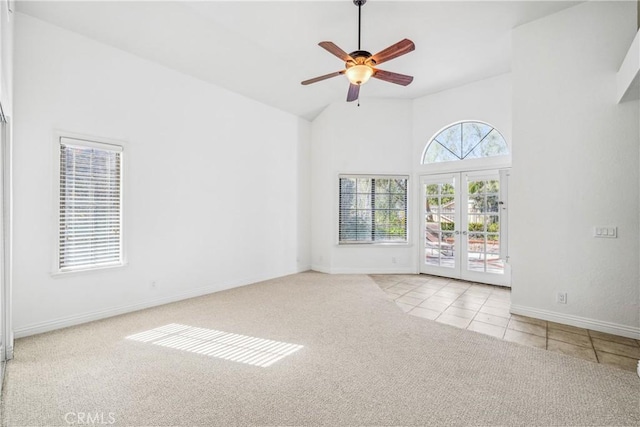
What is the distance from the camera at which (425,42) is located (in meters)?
3.98

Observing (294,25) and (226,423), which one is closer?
(226,423)

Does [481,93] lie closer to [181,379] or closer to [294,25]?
[294,25]

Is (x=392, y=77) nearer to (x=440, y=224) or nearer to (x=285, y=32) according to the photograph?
(x=285, y=32)

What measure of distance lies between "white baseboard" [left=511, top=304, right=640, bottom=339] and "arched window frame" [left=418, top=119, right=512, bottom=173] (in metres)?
2.41

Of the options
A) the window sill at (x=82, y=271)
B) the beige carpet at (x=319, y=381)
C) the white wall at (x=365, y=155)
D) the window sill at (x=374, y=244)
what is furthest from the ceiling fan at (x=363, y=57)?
the window sill at (x=374, y=244)

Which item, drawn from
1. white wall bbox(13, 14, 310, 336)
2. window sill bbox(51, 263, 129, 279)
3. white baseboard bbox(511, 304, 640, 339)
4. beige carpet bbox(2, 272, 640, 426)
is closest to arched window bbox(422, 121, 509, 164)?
white baseboard bbox(511, 304, 640, 339)

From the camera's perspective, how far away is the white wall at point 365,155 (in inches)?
237

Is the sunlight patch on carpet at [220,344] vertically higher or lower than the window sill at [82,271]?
lower

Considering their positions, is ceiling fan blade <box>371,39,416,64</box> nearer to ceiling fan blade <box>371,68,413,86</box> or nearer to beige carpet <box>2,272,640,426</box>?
ceiling fan blade <box>371,68,413,86</box>

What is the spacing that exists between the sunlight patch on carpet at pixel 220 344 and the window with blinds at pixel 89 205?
1108 millimetres

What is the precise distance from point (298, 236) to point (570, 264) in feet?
14.0

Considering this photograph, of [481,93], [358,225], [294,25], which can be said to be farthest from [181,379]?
[481,93]

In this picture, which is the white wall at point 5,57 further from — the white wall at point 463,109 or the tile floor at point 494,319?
the white wall at point 463,109

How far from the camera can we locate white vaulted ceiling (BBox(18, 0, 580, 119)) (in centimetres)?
322
